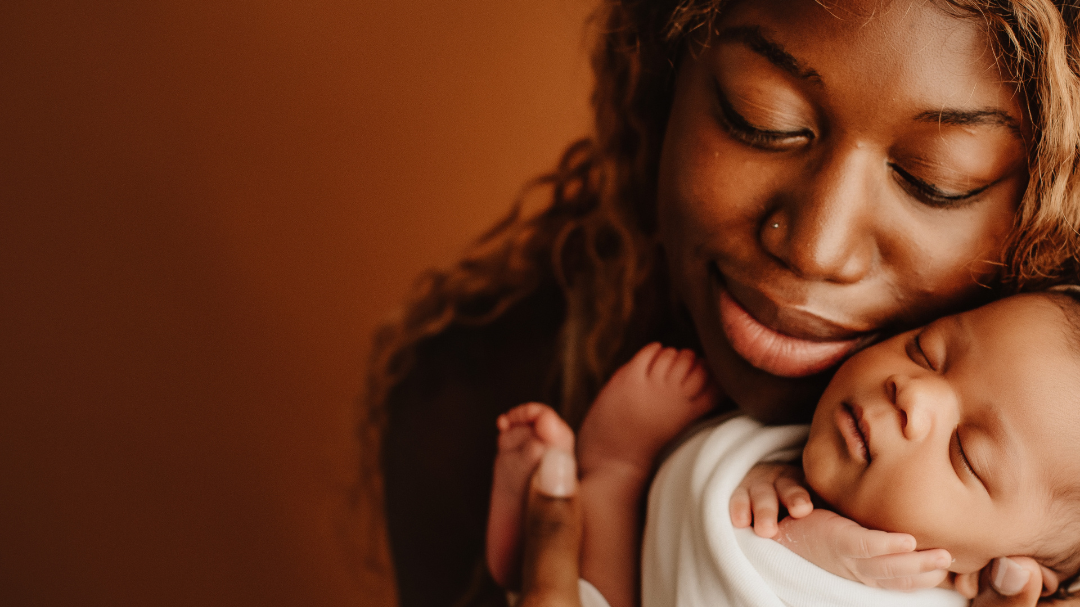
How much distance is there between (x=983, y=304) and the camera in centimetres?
86

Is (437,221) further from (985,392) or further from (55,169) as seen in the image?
(985,392)

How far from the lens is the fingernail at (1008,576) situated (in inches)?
31.0

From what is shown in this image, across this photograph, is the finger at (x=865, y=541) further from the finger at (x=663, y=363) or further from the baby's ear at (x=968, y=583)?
the finger at (x=663, y=363)

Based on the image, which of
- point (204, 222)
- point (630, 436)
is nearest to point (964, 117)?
point (630, 436)

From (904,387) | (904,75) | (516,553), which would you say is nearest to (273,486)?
(516,553)

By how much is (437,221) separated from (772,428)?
0.75 metres

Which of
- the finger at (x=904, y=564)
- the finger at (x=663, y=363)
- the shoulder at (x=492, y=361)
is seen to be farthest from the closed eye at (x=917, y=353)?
the shoulder at (x=492, y=361)

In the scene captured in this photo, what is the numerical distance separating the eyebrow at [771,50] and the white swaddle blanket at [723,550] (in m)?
0.46

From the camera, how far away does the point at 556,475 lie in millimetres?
1018

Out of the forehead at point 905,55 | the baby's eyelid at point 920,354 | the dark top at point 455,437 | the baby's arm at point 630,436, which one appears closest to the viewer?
the forehead at point 905,55

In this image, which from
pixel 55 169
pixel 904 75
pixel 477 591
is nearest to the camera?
pixel 904 75

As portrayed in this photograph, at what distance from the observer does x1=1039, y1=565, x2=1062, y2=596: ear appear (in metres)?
0.83

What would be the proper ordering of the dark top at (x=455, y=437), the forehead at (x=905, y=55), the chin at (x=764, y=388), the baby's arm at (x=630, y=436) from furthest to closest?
the dark top at (x=455, y=437) → the baby's arm at (x=630, y=436) → the chin at (x=764, y=388) → the forehead at (x=905, y=55)

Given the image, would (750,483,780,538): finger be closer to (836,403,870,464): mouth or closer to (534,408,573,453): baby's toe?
(836,403,870,464): mouth
